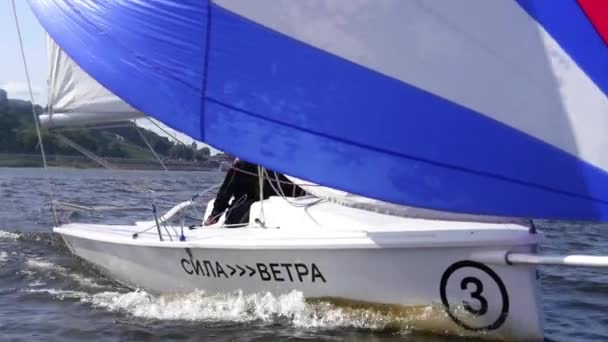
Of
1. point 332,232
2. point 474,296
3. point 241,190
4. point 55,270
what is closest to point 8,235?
point 55,270

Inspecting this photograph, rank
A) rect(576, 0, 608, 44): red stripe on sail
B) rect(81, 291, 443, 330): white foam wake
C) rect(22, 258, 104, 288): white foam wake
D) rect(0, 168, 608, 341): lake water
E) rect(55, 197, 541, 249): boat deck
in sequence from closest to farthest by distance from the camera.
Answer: rect(576, 0, 608, 44): red stripe on sail < rect(55, 197, 541, 249): boat deck < rect(81, 291, 443, 330): white foam wake < rect(0, 168, 608, 341): lake water < rect(22, 258, 104, 288): white foam wake

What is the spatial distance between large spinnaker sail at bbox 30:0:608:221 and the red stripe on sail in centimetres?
2

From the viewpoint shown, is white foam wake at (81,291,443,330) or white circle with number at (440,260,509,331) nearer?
white circle with number at (440,260,509,331)

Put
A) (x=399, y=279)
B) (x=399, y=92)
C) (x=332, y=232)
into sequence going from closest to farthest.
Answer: (x=399, y=92), (x=399, y=279), (x=332, y=232)

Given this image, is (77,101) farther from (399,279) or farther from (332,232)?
(399,279)

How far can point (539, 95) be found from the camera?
4.61 m

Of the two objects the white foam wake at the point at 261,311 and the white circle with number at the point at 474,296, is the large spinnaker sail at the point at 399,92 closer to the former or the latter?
the white circle with number at the point at 474,296

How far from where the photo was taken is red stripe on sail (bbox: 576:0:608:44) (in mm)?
4461

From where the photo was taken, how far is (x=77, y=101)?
7629 millimetres

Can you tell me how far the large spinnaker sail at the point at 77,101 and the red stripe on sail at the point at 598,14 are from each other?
14.1 ft

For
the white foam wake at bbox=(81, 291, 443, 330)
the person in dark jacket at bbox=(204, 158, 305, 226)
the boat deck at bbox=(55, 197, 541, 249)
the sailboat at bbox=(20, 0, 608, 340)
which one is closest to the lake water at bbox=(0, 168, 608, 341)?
the white foam wake at bbox=(81, 291, 443, 330)

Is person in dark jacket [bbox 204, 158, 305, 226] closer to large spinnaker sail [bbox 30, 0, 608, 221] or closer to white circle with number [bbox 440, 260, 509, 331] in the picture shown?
white circle with number [bbox 440, 260, 509, 331]

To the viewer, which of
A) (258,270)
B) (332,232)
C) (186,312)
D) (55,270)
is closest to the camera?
Result: (332,232)

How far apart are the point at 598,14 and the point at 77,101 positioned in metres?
5.01
